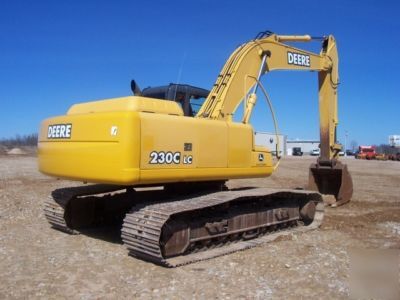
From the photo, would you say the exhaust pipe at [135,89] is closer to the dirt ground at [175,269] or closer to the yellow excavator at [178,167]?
the yellow excavator at [178,167]

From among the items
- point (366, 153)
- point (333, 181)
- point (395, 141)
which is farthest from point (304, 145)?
point (333, 181)

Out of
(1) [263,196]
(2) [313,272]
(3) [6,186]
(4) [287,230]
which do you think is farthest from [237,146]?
(3) [6,186]

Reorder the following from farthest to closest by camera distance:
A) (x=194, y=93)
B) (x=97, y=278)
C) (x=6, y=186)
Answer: (x=6, y=186) < (x=194, y=93) < (x=97, y=278)

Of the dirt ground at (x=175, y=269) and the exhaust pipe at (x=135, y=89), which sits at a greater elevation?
the exhaust pipe at (x=135, y=89)

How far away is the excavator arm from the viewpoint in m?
9.05

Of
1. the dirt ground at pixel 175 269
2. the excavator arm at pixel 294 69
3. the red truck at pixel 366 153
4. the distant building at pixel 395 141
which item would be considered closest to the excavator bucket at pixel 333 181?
the excavator arm at pixel 294 69

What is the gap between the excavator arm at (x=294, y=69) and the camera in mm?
9055

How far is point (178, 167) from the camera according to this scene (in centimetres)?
726

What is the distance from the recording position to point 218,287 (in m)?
5.72

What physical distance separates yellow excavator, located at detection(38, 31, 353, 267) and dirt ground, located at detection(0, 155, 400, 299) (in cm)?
39

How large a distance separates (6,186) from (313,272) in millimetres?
12397

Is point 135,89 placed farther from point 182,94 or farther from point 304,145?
point 304,145

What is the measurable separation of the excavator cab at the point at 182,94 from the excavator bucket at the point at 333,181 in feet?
14.8

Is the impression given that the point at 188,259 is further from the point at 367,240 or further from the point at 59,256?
the point at 367,240
